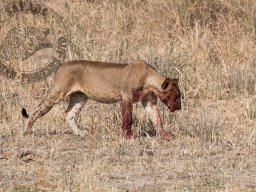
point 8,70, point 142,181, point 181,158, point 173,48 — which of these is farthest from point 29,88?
point 142,181

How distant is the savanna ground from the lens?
7.76m

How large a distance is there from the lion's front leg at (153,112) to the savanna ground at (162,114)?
0.61ft

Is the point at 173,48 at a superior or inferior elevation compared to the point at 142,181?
superior

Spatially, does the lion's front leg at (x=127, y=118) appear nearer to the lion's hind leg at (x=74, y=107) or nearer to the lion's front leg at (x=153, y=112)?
the lion's front leg at (x=153, y=112)

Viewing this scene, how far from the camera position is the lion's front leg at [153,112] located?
32.1 ft

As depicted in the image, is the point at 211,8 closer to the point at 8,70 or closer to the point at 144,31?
the point at 144,31

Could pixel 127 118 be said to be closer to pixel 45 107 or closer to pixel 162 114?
pixel 45 107

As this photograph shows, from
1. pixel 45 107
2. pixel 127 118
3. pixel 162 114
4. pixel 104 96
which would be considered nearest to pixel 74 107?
pixel 45 107

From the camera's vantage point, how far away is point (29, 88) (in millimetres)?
12133

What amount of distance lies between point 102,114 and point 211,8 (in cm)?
491

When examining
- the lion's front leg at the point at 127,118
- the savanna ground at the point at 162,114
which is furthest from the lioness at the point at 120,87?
the savanna ground at the point at 162,114

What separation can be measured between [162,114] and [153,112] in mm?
855

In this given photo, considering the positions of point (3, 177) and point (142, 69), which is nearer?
point (3, 177)

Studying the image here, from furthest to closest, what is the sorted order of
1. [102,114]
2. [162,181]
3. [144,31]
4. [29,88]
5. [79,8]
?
[79,8]
[144,31]
[29,88]
[102,114]
[162,181]
